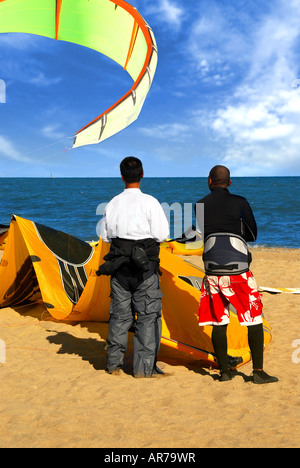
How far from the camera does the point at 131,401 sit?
3.33 metres

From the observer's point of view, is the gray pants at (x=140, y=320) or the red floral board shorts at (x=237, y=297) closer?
the red floral board shorts at (x=237, y=297)

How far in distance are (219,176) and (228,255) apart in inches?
26.9

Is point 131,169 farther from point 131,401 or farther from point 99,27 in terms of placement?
point 99,27

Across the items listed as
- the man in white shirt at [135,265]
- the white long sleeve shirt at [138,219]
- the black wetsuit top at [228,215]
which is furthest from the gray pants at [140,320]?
the black wetsuit top at [228,215]

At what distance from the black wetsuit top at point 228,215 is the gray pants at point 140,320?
717 mm

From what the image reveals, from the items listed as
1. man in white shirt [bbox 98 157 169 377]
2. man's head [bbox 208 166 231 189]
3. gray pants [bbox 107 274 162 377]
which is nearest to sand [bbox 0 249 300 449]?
gray pants [bbox 107 274 162 377]

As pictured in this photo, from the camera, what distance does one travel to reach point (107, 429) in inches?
112

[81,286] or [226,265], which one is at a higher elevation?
[226,265]

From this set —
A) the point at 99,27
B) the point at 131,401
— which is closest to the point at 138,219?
the point at 131,401

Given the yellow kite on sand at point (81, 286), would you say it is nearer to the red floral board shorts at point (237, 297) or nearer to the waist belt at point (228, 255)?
the red floral board shorts at point (237, 297)

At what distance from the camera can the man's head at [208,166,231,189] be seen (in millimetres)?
3541

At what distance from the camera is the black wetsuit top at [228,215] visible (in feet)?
11.3
